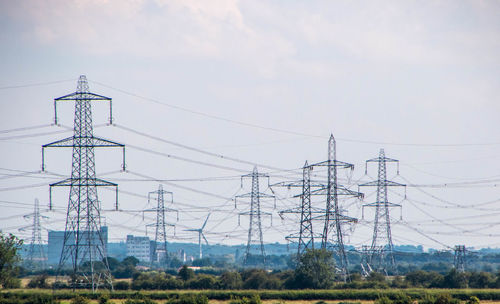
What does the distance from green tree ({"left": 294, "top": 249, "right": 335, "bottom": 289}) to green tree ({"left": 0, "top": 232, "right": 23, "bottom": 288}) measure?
41274mm

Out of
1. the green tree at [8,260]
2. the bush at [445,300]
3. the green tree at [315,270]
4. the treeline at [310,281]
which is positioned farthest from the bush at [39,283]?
the bush at [445,300]

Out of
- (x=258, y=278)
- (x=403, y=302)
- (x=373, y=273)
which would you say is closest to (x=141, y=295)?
(x=258, y=278)

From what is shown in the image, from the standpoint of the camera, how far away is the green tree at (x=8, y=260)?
3954 inches

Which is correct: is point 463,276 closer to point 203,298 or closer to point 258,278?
point 258,278

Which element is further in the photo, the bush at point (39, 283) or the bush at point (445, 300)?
the bush at point (39, 283)

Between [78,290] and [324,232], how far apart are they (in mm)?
37305

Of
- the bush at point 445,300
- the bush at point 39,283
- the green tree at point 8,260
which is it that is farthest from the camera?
the bush at point 39,283

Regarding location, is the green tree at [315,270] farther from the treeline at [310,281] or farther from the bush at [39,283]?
the bush at [39,283]

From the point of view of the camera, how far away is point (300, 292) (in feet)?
316

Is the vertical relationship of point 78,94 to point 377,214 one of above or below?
above

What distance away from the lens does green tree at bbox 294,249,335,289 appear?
108 meters

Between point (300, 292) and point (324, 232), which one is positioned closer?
point (300, 292)

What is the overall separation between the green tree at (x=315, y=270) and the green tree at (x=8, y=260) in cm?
4127

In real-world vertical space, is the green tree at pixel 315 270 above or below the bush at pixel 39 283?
above
